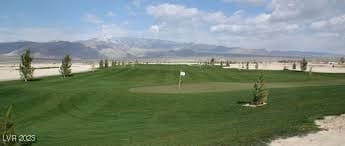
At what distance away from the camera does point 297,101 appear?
3098cm

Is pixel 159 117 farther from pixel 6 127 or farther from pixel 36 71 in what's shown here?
pixel 36 71

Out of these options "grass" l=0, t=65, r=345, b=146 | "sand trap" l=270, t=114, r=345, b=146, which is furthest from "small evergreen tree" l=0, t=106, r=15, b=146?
"sand trap" l=270, t=114, r=345, b=146

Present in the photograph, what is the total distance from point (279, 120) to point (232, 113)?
24.5 feet

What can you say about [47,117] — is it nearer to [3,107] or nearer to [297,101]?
[3,107]

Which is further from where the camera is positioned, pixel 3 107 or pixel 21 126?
pixel 3 107

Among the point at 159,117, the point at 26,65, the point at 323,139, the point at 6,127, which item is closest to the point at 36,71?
the point at 26,65

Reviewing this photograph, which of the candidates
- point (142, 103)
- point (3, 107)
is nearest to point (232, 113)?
point (142, 103)

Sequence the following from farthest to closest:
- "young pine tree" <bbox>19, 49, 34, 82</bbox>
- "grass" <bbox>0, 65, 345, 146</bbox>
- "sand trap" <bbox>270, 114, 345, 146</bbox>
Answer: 1. "young pine tree" <bbox>19, 49, 34, 82</bbox>
2. "grass" <bbox>0, 65, 345, 146</bbox>
3. "sand trap" <bbox>270, 114, 345, 146</bbox>

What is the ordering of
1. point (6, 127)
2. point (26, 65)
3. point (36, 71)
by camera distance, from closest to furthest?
point (6, 127), point (26, 65), point (36, 71)

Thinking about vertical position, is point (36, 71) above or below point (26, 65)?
below

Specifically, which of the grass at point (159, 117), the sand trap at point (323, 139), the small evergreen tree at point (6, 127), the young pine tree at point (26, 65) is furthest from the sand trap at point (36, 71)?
the sand trap at point (323, 139)

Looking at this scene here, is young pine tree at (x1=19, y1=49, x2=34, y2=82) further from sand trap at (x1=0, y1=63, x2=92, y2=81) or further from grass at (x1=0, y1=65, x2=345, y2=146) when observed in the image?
grass at (x1=0, y1=65, x2=345, y2=146)

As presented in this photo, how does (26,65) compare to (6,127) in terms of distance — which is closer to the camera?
(6,127)

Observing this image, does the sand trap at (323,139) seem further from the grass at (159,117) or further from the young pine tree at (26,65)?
the young pine tree at (26,65)
